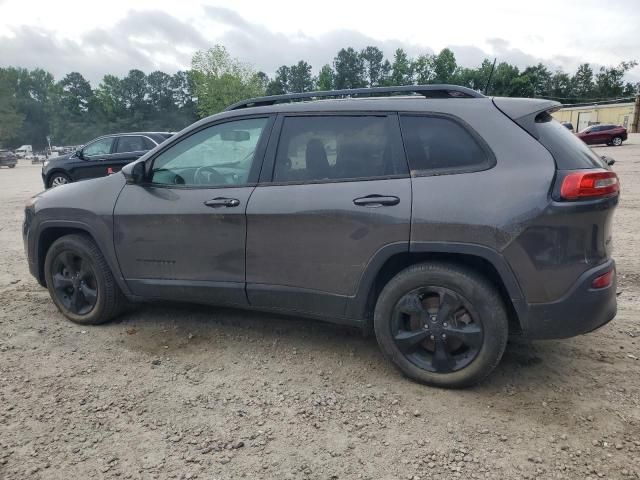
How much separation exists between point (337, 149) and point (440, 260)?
3.21 ft

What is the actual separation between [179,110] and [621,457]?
105 m

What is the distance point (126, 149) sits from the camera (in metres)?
12.3

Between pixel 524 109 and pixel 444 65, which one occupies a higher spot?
pixel 444 65

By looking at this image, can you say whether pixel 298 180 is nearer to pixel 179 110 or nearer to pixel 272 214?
pixel 272 214

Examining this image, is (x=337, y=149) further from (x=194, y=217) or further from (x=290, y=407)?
(x=290, y=407)

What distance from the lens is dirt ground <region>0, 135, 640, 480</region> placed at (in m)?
2.33

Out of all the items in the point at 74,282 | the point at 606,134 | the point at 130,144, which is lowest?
the point at 74,282

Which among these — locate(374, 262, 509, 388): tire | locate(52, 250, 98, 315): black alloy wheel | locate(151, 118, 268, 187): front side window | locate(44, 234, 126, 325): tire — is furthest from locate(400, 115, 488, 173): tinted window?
locate(52, 250, 98, 315): black alloy wheel

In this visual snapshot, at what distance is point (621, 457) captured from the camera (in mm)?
2312

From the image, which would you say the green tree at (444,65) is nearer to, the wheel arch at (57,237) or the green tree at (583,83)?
the green tree at (583,83)

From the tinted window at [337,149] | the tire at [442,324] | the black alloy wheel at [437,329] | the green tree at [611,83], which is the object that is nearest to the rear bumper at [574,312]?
the tire at [442,324]

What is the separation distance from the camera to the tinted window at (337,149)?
9.87 ft

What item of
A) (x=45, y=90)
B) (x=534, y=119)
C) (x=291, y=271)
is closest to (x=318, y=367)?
(x=291, y=271)

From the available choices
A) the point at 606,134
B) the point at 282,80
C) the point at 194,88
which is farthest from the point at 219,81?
the point at 282,80
